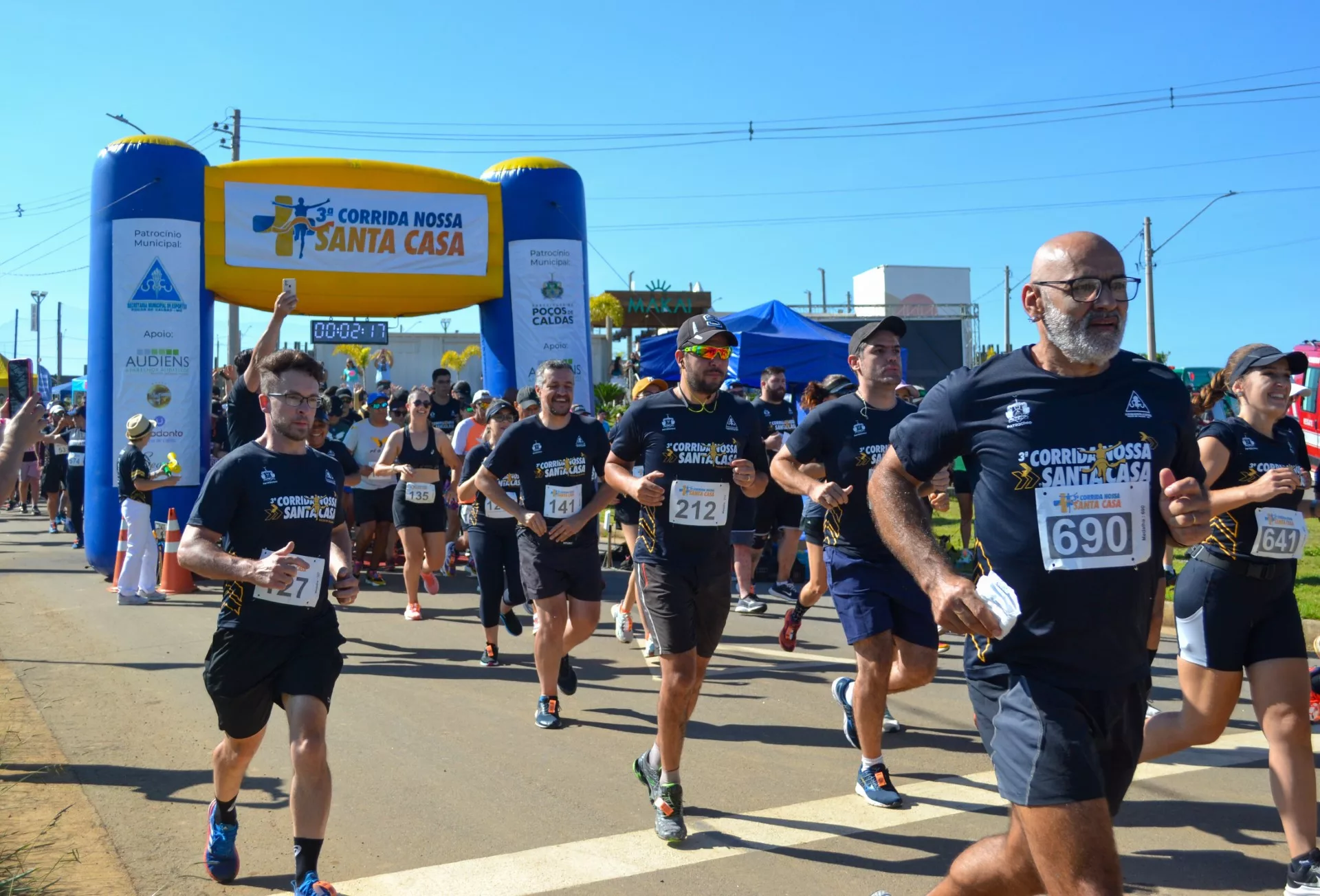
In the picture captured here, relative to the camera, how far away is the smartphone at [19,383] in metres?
4.46

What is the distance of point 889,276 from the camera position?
189 feet

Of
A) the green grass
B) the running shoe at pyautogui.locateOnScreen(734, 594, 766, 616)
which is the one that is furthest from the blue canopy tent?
the running shoe at pyautogui.locateOnScreen(734, 594, 766, 616)

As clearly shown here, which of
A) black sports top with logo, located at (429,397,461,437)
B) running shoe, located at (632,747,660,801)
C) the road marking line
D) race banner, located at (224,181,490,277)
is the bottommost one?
the road marking line

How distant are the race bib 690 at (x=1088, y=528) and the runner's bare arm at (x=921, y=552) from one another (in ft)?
0.89

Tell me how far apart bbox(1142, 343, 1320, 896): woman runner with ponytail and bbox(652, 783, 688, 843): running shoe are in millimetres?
1902

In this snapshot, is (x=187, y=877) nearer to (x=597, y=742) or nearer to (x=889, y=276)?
(x=597, y=742)

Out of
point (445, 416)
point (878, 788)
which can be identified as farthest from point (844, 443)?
point (445, 416)

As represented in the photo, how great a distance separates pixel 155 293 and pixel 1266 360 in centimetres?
1246

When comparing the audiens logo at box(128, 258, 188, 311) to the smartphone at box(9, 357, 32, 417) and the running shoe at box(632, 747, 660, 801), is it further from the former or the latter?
the running shoe at box(632, 747, 660, 801)

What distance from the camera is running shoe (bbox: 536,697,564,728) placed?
671cm

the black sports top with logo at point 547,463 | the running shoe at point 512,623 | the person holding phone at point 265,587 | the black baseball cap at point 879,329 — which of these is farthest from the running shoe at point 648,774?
the running shoe at point 512,623

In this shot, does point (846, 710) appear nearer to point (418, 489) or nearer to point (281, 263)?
point (418, 489)

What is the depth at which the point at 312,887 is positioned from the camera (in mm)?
3951

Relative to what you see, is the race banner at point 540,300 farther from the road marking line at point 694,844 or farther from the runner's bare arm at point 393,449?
the road marking line at point 694,844
